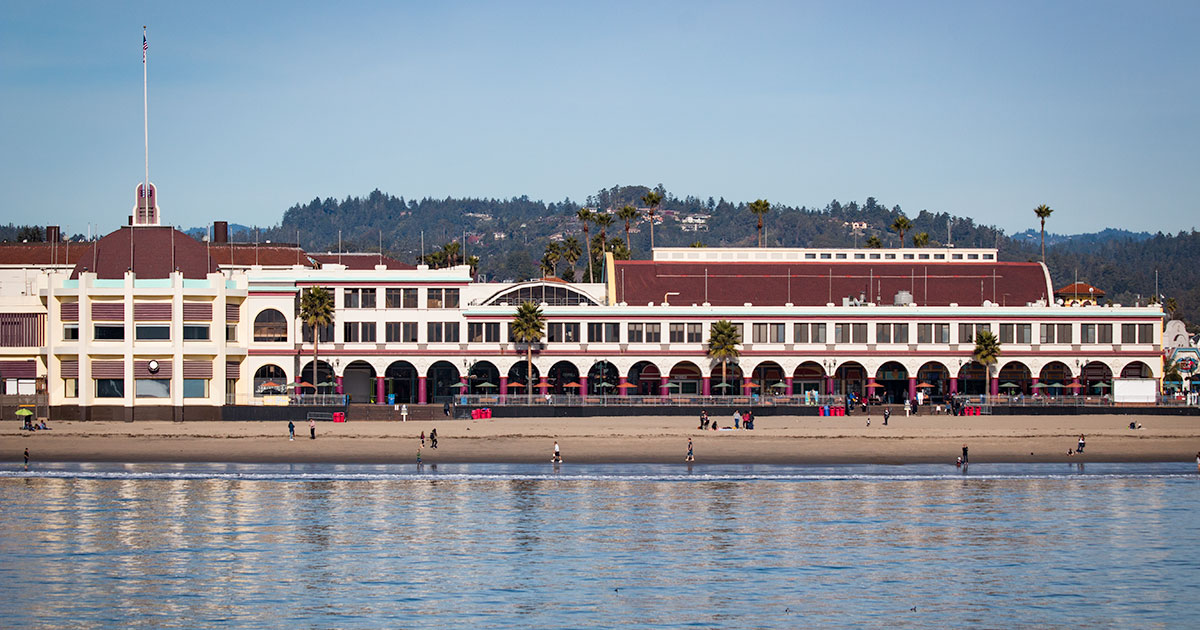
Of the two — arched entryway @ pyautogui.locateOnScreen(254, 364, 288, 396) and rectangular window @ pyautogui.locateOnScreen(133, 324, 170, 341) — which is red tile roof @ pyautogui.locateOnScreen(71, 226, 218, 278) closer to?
rectangular window @ pyautogui.locateOnScreen(133, 324, 170, 341)

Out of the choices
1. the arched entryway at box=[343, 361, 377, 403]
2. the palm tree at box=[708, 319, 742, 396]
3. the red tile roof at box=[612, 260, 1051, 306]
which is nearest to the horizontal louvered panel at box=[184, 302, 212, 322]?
the arched entryway at box=[343, 361, 377, 403]

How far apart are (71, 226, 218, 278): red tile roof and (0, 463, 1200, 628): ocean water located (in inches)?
1161

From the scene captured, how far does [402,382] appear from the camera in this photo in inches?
4350

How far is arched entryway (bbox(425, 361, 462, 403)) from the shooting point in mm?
110125

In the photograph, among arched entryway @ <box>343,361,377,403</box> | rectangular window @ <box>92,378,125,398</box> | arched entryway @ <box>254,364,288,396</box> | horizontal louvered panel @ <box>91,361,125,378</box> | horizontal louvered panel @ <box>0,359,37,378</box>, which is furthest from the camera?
arched entryway @ <box>343,361,377,403</box>

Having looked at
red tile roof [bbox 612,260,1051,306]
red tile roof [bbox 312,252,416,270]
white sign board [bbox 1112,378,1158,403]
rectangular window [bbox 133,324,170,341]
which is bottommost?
white sign board [bbox 1112,378,1158,403]

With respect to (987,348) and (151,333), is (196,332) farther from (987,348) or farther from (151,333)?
(987,348)

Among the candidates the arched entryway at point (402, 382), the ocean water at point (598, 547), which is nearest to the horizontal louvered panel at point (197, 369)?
the arched entryway at point (402, 382)

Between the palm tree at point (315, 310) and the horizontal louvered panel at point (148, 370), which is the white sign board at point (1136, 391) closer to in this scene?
the palm tree at point (315, 310)

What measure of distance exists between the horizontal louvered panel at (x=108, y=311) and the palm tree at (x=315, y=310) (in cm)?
1312

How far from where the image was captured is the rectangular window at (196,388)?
97.6 meters

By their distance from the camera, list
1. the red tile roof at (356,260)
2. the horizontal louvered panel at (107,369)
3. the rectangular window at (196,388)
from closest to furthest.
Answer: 1. the horizontal louvered panel at (107,369)
2. the rectangular window at (196,388)
3. the red tile roof at (356,260)

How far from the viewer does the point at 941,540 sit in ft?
177

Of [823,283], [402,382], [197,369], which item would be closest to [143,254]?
[197,369]
